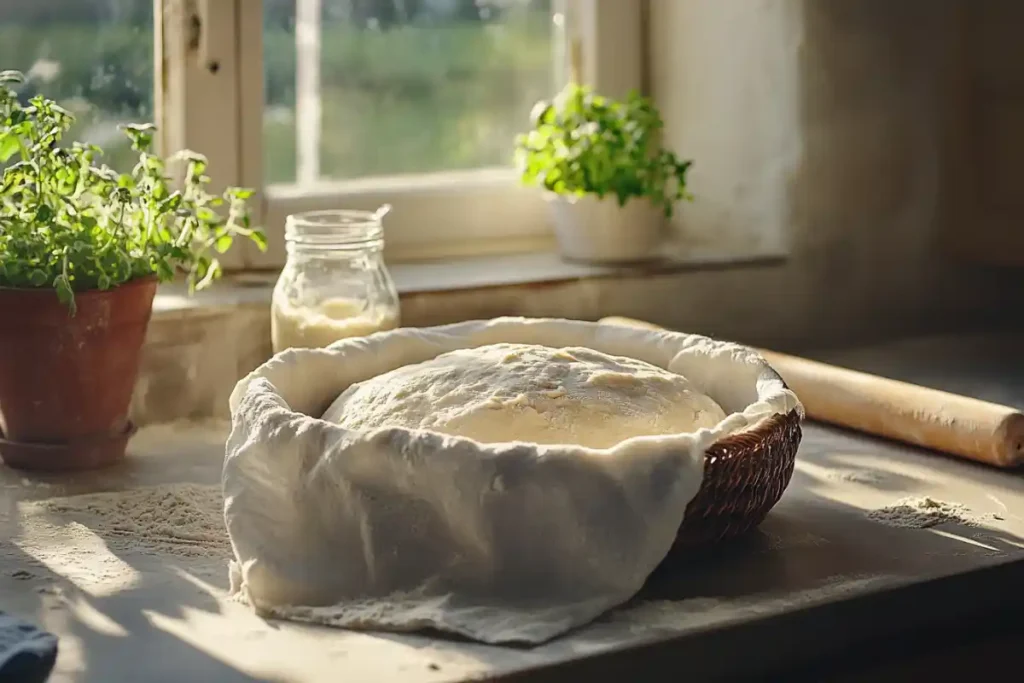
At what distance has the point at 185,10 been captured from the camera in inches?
60.9

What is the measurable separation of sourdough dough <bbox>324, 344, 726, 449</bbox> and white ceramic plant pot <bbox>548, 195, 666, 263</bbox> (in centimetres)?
63

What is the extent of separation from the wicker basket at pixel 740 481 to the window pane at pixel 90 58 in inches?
33.9

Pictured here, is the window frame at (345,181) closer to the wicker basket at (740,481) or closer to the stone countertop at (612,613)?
the stone countertop at (612,613)

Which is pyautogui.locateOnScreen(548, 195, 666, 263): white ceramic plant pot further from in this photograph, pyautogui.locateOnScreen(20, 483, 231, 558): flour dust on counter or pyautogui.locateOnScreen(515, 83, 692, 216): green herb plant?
pyautogui.locateOnScreen(20, 483, 231, 558): flour dust on counter

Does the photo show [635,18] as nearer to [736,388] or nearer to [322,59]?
[322,59]

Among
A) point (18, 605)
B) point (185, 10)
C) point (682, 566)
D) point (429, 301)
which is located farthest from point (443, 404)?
point (185, 10)

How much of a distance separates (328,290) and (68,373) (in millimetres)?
260

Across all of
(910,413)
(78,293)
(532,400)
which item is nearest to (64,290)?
(78,293)

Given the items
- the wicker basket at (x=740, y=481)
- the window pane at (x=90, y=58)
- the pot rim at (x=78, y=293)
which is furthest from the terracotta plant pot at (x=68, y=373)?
the wicker basket at (x=740, y=481)

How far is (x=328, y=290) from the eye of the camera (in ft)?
4.37

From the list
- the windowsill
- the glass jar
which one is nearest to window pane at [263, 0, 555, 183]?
the windowsill

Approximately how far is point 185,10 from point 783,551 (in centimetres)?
91

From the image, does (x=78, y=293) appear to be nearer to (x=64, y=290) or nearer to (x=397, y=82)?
(x=64, y=290)

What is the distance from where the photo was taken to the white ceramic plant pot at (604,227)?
1711mm
